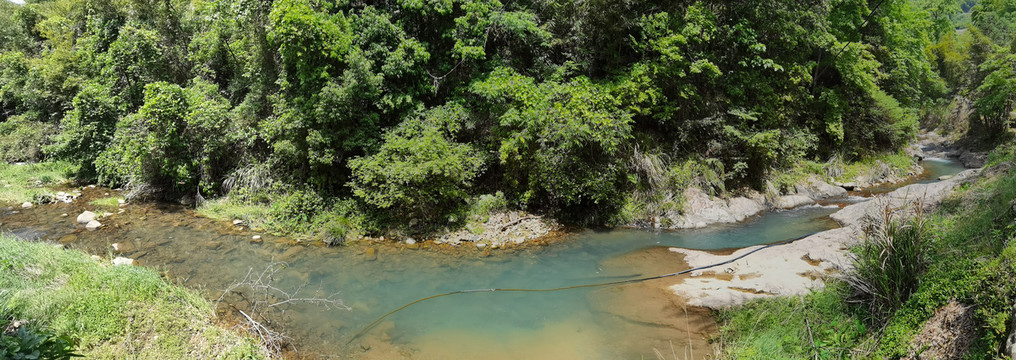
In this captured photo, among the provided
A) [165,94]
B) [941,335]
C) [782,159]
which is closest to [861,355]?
[941,335]

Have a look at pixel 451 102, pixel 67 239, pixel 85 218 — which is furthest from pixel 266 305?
pixel 85 218

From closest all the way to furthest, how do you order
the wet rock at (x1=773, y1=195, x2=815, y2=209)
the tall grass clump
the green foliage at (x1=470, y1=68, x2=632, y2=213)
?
the tall grass clump
the green foliage at (x1=470, y1=68, x2=632, y2=213)
the wet rock at (x1=773, y1=195, x2=815, y2=209)

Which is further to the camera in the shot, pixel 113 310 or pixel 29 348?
pixel 113 310

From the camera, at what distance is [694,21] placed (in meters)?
12.4

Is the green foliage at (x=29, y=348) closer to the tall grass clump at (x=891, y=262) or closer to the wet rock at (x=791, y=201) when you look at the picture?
the tall grass clump at (x=891, y=262)

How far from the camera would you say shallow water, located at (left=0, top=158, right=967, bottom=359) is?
6.95 meters

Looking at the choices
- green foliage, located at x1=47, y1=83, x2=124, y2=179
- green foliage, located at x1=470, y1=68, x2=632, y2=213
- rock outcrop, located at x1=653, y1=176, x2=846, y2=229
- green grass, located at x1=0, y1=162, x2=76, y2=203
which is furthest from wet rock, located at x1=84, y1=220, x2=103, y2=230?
rock outcrop, located at x1=653, y1=176, x2=846, y2=229

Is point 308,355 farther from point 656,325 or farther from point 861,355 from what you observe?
point 861,355

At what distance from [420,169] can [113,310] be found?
5.93 m

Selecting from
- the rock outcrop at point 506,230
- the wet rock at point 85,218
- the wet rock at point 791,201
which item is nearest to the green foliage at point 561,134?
the rock outcrop at point 506,230

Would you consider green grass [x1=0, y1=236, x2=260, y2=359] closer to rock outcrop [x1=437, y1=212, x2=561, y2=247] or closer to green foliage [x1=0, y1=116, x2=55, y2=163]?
rock outcrop [x1=437, y1=212, x2=561, y2=247]

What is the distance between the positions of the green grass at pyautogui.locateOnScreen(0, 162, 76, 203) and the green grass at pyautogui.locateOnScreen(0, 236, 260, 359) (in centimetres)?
985

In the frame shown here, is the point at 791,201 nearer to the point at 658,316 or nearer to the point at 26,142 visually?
the point at 658,316

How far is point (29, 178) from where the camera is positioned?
1551 centimetres
